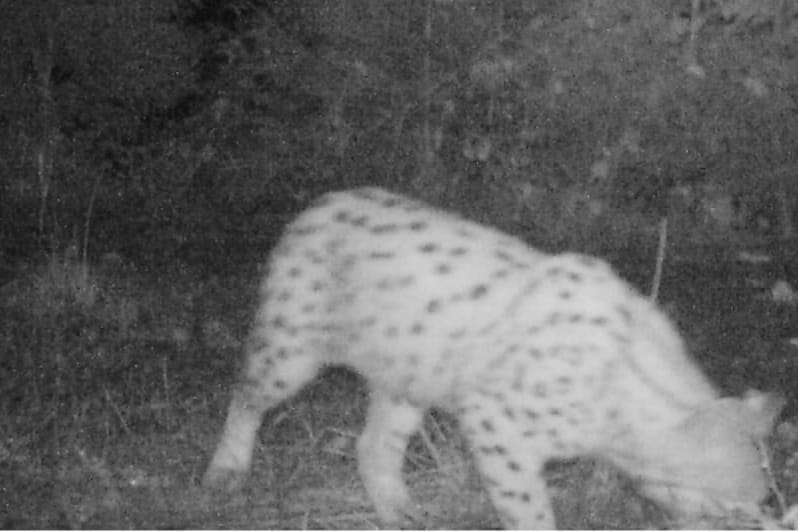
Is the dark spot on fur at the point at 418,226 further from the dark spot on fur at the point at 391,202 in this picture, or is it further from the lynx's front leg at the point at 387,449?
the lynx's front leg at the point at 387,449

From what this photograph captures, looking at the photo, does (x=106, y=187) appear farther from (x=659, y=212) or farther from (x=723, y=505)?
(x=723, y=505)

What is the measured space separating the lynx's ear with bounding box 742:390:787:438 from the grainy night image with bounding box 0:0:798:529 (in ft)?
0.05

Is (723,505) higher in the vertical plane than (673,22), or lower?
lower

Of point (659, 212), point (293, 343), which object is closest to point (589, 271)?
point (293, 343)

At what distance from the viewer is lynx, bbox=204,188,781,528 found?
12.6 ft

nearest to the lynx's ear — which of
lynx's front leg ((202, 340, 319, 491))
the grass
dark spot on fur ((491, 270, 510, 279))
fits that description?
the grass

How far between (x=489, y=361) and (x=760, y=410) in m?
0.85

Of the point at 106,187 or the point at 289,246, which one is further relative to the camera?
the point at 106,187

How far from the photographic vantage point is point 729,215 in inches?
252

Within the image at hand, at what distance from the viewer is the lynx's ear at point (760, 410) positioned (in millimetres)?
3707

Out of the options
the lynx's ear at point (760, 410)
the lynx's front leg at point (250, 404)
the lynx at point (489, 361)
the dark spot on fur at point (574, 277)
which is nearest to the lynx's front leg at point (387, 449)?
the lynx at point (489, 361)

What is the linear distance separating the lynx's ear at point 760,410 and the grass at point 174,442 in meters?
0.32

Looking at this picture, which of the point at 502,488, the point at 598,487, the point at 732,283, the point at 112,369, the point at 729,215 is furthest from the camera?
the point at 729,215

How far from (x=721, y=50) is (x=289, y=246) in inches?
114
